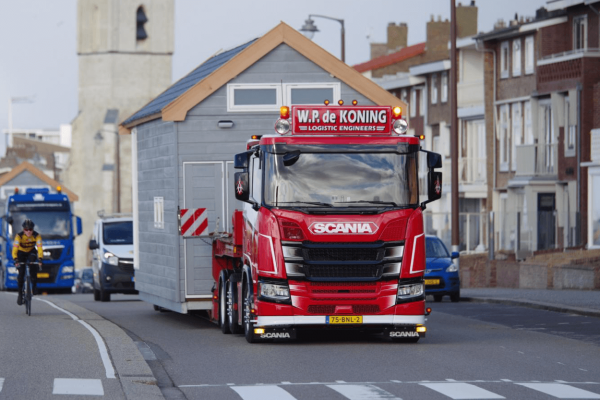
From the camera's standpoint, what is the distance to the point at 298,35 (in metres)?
22.6

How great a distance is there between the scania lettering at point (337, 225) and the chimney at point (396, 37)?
2802 inches

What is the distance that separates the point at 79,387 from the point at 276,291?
15.4 ft

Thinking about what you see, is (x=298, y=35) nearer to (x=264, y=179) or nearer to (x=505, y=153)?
(x=264, y=179)

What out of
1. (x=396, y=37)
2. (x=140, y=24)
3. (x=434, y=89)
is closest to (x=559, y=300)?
(x=434, y=89)

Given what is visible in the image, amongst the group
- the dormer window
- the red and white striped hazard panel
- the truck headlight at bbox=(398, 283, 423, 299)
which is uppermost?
the dormer window

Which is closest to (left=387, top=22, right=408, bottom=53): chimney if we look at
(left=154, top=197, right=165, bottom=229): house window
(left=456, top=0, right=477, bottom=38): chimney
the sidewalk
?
(left=456, top=0, right=477, bottom=38): chimney

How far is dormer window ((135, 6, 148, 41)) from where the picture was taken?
106 meters

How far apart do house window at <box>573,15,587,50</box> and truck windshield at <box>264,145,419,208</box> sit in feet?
103

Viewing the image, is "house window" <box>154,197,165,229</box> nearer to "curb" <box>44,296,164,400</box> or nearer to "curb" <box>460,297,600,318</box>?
"curb" <box>44,296,164,400</box>

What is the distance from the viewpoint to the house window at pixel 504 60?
182ft

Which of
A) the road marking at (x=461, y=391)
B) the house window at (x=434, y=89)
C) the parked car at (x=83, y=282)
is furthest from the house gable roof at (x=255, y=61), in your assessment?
the parked car at (x=83, y=282)

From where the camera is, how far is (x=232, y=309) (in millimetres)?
19766

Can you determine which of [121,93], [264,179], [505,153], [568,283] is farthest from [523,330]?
[121,93]

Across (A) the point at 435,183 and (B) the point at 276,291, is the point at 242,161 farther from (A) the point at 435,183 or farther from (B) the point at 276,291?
(A) the point at 435,183
